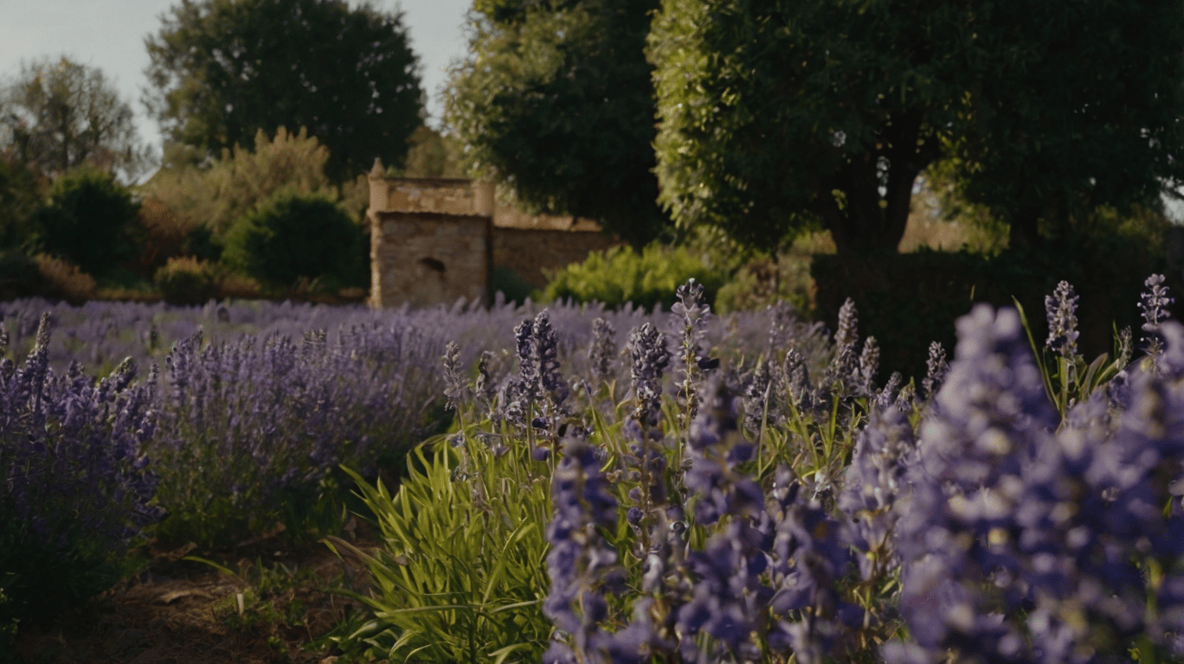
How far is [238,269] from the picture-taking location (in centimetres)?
2217

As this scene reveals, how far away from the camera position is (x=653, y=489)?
6.81 ft

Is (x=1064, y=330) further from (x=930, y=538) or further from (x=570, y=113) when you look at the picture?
(x=570, y=113)

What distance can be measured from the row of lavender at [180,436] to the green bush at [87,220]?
53.2 ft

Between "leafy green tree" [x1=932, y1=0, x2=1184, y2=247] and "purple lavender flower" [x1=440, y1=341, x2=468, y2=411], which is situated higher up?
"leafy green tree" [x1=932, y1=0, x2=1184, y2=247]

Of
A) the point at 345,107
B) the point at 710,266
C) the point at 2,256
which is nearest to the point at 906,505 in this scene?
the point at 710,266

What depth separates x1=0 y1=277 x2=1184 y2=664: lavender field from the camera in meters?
1.10

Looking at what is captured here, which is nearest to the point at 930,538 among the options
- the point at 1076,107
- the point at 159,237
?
the point at 1076,107

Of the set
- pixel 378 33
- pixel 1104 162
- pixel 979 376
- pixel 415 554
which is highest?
pixel 378 33

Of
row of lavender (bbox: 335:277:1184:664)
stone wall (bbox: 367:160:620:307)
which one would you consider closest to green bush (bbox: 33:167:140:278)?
stone wall (bbox: 367:160:620:307)

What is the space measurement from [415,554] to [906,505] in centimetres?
194

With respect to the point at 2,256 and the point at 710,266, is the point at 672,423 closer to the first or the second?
the point at 710,266

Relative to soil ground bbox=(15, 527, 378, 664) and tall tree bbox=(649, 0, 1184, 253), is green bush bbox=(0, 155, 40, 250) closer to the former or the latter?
tall tree bbox=(649, 0, 1184, 253)

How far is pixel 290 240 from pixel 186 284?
154 inches

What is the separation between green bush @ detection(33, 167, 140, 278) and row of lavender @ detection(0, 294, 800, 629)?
16.2 metres
